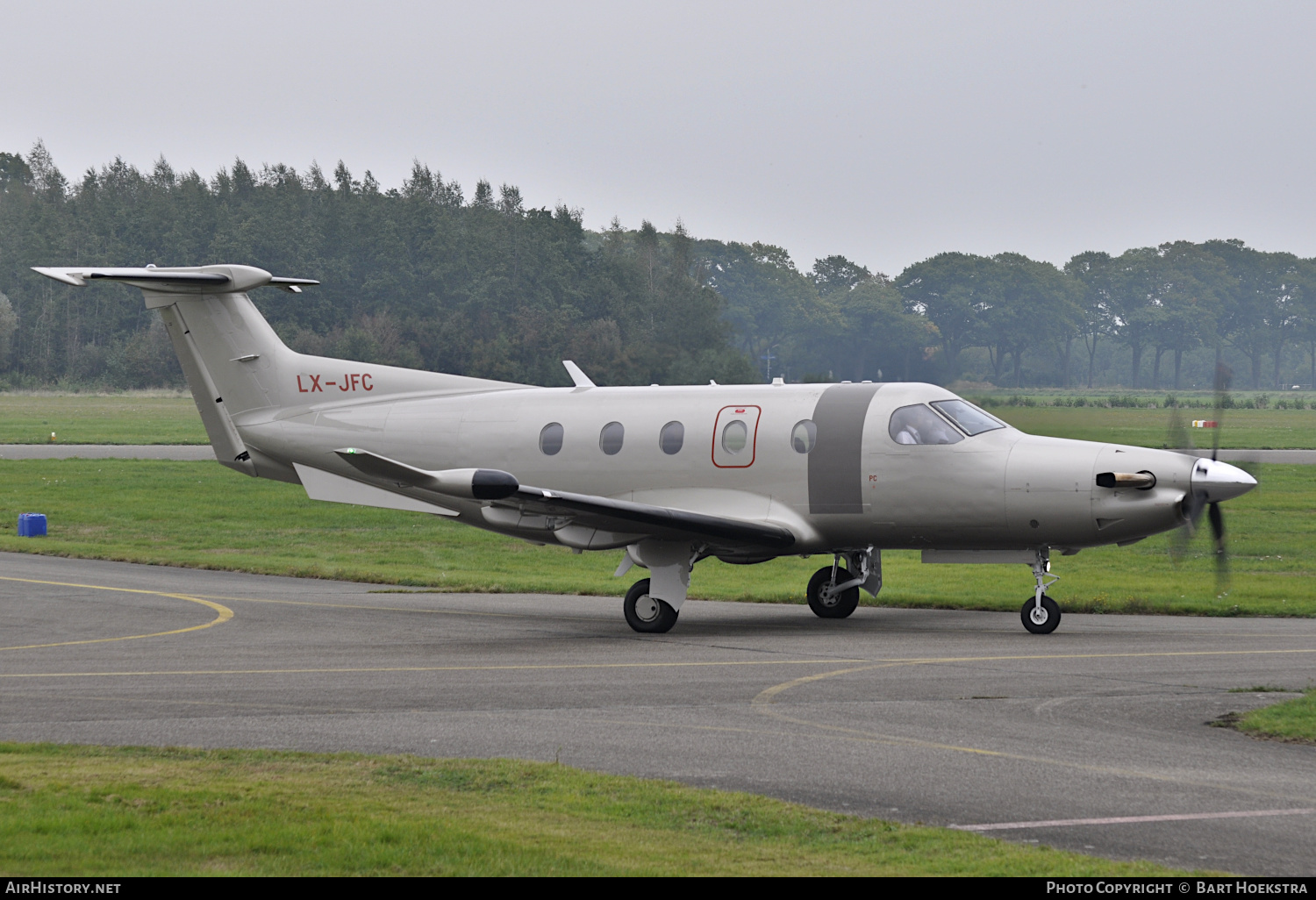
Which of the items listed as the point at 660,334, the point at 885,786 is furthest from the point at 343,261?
the point at 885,786

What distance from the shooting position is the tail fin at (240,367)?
22750 millimetres

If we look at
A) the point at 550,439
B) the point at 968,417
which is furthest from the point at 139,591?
the point at 968,417

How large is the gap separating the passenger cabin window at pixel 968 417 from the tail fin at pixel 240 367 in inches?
290

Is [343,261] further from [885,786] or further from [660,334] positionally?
[885,786]

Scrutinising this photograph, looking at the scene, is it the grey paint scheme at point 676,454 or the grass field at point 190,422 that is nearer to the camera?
the grey paint scheme at point 676,454

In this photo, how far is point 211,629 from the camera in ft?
62.7

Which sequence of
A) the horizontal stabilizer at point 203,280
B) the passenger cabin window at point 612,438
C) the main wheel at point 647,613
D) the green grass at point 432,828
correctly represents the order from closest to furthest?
1. the green grass at point 432,828
2. the main wheel at point 647,613
3. the passenger cabin window at point 612,438
4. the horizontal stabilizer at point 203,280

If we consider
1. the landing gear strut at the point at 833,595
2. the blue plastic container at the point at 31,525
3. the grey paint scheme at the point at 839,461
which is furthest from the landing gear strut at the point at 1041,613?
the blue plastic container at the point at 31,525

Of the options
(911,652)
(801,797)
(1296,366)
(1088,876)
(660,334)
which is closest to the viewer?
(1088,876)

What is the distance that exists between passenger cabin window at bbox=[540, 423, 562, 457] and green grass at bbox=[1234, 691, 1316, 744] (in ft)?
37.1

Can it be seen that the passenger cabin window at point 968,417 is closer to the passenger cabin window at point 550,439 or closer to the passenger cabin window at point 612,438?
the passenger cabin window at point 612,438

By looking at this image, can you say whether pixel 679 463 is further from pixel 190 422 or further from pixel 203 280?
pixel 190 422

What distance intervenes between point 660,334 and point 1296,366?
319 ft

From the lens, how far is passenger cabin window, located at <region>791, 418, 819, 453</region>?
19.6m
